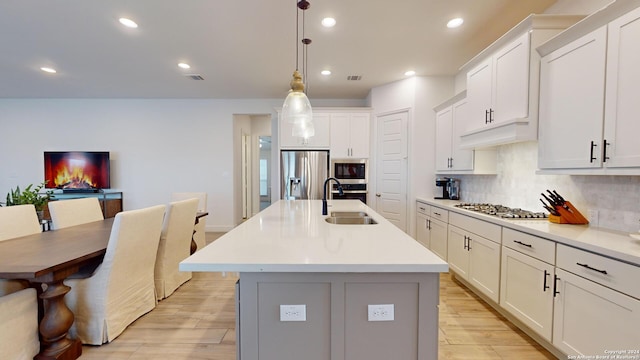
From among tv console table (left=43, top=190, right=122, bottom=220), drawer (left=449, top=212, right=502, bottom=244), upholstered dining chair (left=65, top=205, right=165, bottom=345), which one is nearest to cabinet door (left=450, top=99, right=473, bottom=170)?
drawer (left=449, top=212, right=502, bottom=244)

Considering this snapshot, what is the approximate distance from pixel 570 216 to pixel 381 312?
1874 mm

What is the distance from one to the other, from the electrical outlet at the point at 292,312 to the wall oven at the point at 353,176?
3.47 metres

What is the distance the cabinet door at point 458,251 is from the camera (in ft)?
8.61

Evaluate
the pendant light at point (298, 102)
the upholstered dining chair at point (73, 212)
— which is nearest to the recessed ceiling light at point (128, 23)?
the pendant light at point (298, 102)

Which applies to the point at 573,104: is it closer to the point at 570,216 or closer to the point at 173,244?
the point at 570,216

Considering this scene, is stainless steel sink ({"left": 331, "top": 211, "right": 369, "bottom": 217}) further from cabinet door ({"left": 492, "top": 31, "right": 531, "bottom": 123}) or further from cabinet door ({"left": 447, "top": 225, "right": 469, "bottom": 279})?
cabinet door ({"left": 492, "top": 31, "right": 531, "bottom": 123})

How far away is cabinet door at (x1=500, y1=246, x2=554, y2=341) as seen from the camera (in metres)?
1.67

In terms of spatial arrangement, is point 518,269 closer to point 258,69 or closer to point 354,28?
point 354,28

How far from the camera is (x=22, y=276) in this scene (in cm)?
136

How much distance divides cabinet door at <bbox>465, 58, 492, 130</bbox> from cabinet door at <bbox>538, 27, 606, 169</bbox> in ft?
1.75

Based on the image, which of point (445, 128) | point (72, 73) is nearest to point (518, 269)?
point (445, 128)

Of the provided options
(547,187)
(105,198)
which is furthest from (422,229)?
(105,198)

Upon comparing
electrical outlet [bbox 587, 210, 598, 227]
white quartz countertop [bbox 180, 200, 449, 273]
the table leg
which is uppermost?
electrical outlet [bbox 587, 210, 598, 227]

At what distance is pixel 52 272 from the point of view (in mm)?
1511
